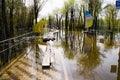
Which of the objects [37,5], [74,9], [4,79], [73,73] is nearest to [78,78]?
[73,73]

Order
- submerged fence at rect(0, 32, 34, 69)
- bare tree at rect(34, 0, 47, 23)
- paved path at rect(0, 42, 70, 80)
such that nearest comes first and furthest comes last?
paved path at rect(0, 42, 70, 80) → submerged fence at rect(0, 32, 34, 69) → bare tree at rect(34, 0, 47, 23)

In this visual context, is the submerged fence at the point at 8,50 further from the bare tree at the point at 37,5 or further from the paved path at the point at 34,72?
the bare tree at the point at 37,5

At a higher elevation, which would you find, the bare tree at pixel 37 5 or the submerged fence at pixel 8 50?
the bare tree at pixel 37 5

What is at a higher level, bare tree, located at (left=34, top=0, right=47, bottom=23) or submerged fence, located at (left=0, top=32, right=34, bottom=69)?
bare tree, located at (left=34, top=0, right=47, bottom=23)

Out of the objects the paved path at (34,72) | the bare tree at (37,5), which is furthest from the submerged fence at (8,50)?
the bare tree at (37,5)

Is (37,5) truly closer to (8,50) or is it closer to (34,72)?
(8,50)

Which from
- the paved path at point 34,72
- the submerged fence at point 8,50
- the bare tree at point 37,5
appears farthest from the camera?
the bare tree at point 37,5

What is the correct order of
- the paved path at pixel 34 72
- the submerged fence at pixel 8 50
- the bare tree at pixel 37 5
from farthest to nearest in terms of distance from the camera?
the bare tree at pixel 37 5 < the submerged fence at pixel 8 50 < the paved path at pixel 34 72

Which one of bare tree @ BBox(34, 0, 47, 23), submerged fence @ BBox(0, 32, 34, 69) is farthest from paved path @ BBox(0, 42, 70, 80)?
bare tree @ BBox(34, 0, 47, 23)

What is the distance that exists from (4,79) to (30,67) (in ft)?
9.52

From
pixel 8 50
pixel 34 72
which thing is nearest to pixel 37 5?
pixel 8 50

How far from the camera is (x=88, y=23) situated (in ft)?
121

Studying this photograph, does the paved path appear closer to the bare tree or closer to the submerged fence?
the submerged fence

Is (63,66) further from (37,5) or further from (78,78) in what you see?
(37,5)
